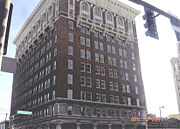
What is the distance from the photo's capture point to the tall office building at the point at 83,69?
45.9 m

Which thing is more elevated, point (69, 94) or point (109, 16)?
point (109, 16)

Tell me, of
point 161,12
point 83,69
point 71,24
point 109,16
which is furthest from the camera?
point 109,16

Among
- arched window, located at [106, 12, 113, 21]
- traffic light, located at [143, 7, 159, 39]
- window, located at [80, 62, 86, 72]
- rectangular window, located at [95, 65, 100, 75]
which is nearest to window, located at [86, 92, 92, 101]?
window, located at [80, 62, 86, 72]

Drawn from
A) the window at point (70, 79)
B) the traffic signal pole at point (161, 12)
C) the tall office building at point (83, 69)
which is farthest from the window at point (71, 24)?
the traffic signal pole at point (161, 12)

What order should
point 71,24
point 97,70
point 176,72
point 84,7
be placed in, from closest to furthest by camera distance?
point 71,24, point 97,70, point 84,7, point 176,72

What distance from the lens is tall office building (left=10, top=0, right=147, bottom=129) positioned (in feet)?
151

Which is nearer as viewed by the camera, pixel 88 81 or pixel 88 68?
pixel 88 81

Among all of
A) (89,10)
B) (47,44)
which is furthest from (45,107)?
(89,10)

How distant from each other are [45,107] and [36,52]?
22.1 m

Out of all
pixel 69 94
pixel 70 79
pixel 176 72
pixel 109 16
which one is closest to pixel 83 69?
pixel 70 79

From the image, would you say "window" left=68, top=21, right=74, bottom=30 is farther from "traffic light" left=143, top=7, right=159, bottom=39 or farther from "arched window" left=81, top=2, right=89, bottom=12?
"traffic light" left=143, top=7, right=159, bottom=39

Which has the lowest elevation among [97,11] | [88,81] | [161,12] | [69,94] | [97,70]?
[69,94]

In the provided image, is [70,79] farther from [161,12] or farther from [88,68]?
[161,12]

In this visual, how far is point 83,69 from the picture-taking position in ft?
164
